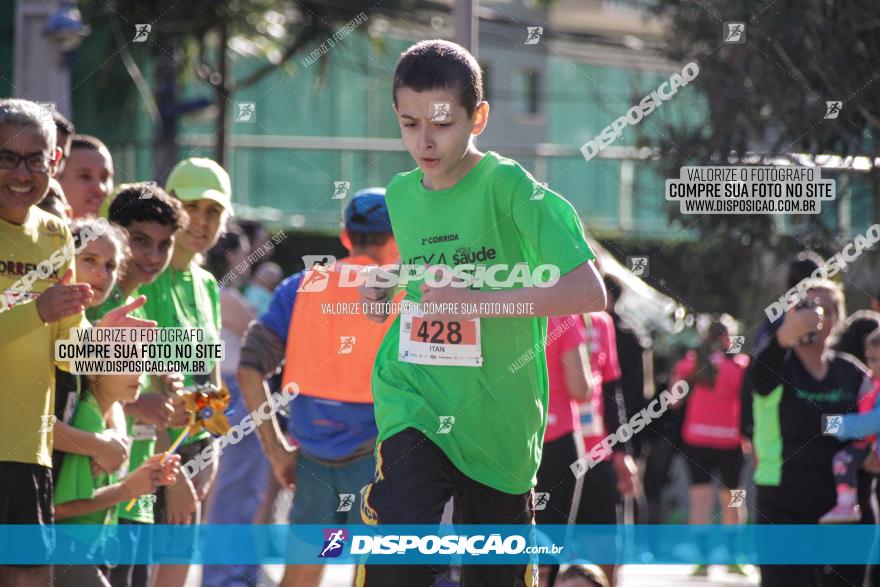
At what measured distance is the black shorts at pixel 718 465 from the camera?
10.0 meters

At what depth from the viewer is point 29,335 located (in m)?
4.80

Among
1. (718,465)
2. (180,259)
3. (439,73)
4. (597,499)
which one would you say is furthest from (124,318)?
(718,465)

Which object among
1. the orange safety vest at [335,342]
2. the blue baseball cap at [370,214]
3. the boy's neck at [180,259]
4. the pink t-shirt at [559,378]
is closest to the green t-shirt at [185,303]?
the boy's neck at [180,259]

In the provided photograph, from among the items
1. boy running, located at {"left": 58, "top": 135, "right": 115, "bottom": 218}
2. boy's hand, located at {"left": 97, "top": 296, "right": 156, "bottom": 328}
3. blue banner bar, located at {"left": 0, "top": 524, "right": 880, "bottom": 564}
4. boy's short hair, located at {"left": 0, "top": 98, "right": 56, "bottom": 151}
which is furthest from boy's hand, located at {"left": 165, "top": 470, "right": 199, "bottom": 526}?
boy's short hair, located at {"left": 0, "top": 98, "right": 56, "bottom": 151}

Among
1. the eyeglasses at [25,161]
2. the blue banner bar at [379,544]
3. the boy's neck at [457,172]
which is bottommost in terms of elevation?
the blue banner bar at [379,544]

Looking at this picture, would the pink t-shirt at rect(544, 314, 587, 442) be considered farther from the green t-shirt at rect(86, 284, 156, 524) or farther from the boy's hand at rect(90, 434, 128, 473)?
the boy's hand at rect(90, 434, 128, 473)

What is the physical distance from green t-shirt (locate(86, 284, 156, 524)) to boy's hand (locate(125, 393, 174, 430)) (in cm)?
9

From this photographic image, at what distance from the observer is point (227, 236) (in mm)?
8250

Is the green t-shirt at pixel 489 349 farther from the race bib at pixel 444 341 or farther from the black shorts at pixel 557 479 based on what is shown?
the black shorts at pixel 557 479

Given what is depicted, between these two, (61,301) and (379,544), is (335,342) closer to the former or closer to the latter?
(61,301)

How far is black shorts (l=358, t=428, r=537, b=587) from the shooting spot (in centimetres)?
407

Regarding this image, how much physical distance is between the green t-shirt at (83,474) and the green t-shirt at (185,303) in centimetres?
67

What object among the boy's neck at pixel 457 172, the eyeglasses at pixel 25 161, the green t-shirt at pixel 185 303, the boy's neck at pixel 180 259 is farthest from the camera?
the boy's neck at pixel 180 259

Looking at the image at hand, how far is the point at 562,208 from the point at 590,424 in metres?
2.68
